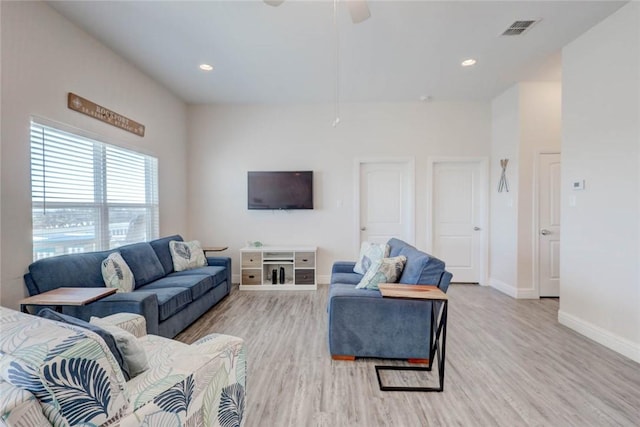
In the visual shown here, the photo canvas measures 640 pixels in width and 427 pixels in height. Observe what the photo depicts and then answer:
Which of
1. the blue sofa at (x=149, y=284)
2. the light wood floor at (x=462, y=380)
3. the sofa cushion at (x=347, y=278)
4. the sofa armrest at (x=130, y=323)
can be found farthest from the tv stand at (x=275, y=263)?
the sofa armrest at (x=130, y=323)

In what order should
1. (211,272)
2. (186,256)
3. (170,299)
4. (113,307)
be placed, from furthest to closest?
(186,256), (211,272), (170,299), (113,307)

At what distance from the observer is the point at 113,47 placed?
297 cm

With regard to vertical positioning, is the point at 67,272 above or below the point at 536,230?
below

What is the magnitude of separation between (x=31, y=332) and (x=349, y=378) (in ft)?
6.17

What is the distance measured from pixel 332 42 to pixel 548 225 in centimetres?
379

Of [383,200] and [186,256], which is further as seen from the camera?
[383,200]

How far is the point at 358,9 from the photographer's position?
1829 mm

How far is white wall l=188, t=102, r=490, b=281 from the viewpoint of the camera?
4531 mm

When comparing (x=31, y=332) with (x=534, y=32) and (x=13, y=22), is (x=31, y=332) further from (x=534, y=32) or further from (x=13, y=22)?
(x=534, y=32)

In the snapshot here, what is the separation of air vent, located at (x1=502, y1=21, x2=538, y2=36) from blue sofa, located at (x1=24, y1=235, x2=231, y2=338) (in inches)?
161

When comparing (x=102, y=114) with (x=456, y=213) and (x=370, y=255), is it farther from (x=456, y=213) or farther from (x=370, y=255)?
(x=456, y=213)

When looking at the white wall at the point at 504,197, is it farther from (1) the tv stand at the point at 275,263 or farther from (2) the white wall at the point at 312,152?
(1) the tv stand at the point at 275,263

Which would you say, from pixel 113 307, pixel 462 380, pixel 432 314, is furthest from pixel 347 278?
→ pixel 113 307

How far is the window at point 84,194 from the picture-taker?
7.64ft
